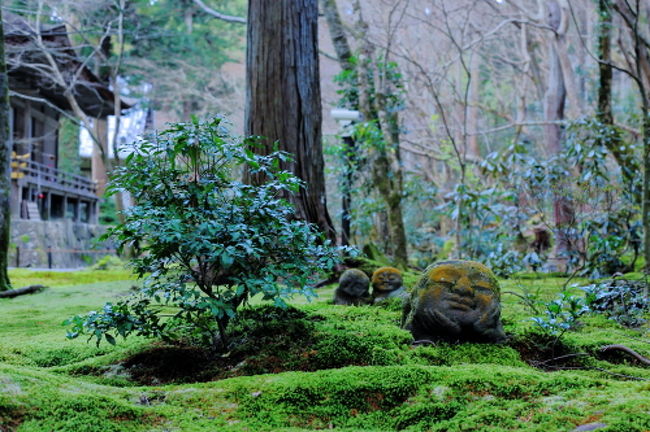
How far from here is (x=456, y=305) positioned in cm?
275

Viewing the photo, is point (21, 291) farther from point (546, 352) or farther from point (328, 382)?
point (546, 352)

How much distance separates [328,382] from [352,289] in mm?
1776

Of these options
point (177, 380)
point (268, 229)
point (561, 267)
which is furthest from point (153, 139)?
point (561, 267)

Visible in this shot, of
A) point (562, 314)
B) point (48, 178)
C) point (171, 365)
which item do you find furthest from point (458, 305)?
point (48, 178)

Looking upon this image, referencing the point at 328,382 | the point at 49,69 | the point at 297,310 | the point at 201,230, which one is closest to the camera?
the point at 328,382

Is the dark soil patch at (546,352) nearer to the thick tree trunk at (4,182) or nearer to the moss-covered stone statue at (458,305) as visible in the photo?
the moss-covered stone statue at (458,305)

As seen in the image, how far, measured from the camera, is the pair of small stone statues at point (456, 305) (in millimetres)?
2752

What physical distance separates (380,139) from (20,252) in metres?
11.4

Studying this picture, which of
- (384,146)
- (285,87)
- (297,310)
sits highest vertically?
(285,87)

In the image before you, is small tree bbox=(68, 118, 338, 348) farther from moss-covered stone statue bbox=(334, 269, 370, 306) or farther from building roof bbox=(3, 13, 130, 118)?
building roof bbox=(3, 13, 130, 118)

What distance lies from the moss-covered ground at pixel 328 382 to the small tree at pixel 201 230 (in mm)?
271

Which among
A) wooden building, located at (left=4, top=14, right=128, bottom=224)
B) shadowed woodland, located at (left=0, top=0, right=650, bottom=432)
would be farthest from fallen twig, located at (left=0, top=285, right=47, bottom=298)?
wooden building, located at (left=4, top=14, right=128, bottom=224)

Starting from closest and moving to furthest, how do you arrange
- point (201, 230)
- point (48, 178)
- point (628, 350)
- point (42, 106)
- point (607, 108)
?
point (201, 230) → point (628, 350) → point (607, 108) → point (48, 178) → point (42, 106)

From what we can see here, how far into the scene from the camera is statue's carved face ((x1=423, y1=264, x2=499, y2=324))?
9.02ft
